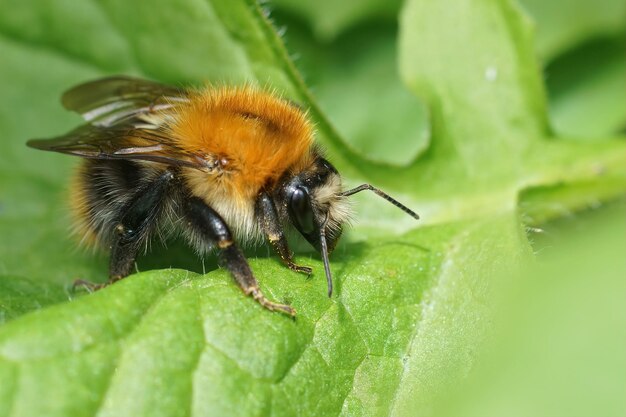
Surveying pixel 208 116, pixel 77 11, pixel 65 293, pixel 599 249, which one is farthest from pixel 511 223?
pixel 77 11

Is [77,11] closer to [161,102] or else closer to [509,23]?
[161,102]

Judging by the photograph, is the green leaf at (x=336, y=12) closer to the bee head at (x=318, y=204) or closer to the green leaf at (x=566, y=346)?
the bee head at (x=318, y=204)

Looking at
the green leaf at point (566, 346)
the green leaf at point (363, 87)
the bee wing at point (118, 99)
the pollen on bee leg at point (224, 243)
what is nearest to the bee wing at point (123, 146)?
the bee wing at point (118, 99)


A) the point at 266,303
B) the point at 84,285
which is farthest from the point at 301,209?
the point at 84,285

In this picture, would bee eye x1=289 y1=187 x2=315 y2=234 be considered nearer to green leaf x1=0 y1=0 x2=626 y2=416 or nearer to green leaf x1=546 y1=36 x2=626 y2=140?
green leaf x1=0 y1=0 x2=626 y2=416

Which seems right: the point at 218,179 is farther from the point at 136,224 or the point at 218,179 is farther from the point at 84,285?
the point at 84,285
